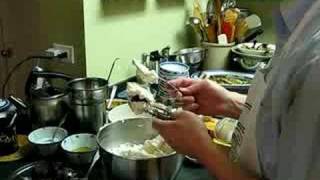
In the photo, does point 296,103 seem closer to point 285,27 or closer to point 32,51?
point 285,27

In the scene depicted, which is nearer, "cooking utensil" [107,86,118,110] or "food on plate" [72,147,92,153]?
"food on plate" [72,147,92,153]

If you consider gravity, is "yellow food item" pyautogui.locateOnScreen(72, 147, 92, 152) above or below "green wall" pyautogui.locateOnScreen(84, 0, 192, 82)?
below

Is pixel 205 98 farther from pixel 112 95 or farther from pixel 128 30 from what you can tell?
pixel 128 30

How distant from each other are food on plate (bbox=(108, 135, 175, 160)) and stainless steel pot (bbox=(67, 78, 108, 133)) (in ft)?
0.38

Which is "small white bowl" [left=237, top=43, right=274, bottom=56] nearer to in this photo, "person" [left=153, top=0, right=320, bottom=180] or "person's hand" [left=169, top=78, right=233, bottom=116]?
"person's hand" [left=169, top=78, right=233, bottom=116]

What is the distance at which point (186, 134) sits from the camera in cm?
82

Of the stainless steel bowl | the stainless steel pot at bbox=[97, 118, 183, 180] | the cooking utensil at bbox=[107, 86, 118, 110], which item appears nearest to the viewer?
the stainless steel pot at bbox=[97, 118, 183, 180]

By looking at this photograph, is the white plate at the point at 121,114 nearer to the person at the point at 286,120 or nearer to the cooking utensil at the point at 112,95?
the cooking utensil at the point at 112,95

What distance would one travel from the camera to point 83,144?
115cm

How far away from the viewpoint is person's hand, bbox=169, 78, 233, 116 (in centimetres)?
110

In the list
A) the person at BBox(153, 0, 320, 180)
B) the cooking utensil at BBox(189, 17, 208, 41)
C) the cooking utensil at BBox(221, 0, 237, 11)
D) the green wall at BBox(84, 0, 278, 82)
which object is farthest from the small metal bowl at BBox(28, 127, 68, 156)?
the cooking utensil at BBox(221, 0, 237, 11)

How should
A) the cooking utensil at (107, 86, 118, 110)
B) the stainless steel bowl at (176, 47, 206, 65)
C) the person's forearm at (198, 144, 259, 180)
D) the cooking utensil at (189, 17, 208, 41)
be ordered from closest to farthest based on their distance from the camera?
1. the person's forearm at (198, 144, 259, 180)
2. the cooking utensil at (107, 86, 118, 110)
3. the stainless steel bowl at (176, 47, 206, 65)
4. the cooking utensil at (189, 17, 208, 41)

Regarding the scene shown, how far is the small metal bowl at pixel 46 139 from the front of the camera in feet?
3.64

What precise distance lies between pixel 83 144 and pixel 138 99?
199 millimetres
